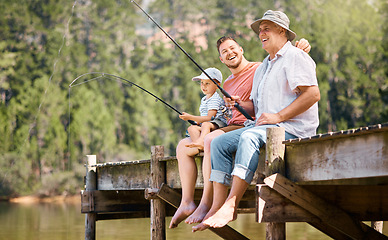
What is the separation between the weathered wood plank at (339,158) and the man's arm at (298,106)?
0.56 feet

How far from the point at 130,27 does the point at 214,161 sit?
31514mm

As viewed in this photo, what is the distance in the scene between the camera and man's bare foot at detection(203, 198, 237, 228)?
3.61m

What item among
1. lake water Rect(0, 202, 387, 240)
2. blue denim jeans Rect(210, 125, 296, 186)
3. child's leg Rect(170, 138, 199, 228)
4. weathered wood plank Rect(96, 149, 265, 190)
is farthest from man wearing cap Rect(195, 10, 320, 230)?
lake water Rect(0, 202, 387, 240)

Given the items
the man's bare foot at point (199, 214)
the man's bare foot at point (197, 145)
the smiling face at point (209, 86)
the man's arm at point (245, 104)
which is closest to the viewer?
the man's bare foot at point (199, 214)

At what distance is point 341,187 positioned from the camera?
434 centimetres

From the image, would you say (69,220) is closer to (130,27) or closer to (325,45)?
(325,45)

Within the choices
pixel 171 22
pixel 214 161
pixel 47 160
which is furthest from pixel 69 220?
pixel 171 22

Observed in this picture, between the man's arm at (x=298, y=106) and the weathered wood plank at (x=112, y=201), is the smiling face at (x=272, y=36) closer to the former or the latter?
the man's arm at (x=298, y=106)

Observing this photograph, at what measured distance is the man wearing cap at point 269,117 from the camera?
143 inches

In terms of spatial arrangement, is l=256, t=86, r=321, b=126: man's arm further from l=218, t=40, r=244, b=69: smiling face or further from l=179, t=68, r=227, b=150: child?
l=218, t=40, r=244, b=69: smiling face

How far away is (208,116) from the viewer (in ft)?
15.5

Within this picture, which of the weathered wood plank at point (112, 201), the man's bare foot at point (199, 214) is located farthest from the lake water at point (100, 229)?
the man's bare foot at point (199, 214)

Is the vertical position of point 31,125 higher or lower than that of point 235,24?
lower

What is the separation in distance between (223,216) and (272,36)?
1151mm
